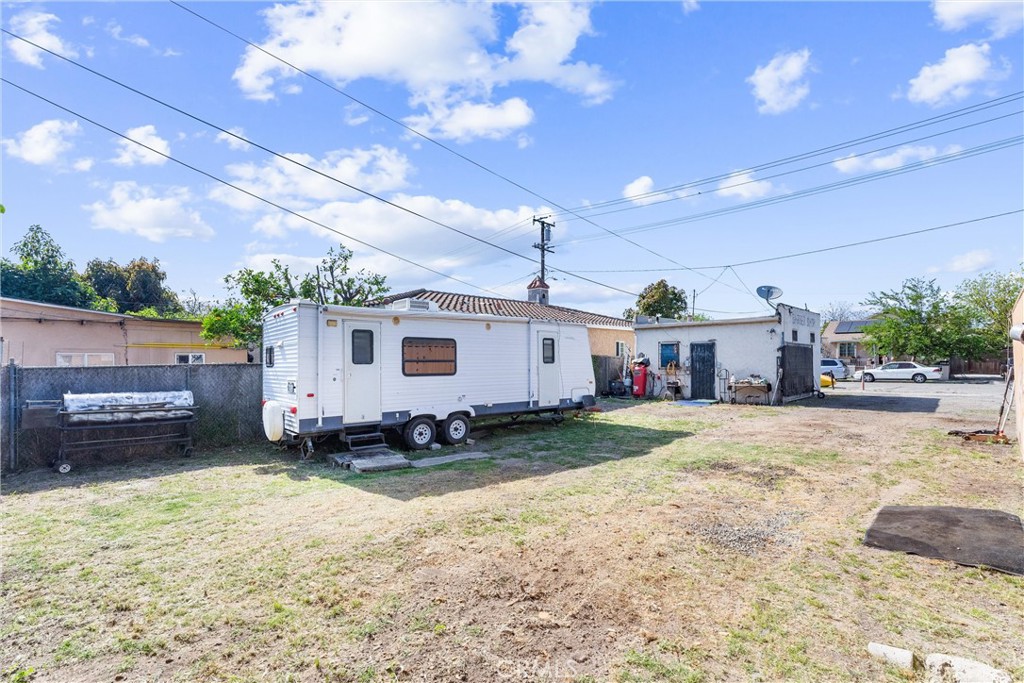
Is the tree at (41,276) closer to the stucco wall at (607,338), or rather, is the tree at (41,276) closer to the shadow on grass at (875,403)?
the stucco wall at (607,338)

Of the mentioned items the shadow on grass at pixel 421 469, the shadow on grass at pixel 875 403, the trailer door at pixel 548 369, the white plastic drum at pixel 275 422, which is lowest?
the shadow on grass at pixel 421 469

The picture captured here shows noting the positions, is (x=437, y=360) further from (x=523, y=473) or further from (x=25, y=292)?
(x=25, y=292)

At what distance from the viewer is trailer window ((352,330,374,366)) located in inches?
355

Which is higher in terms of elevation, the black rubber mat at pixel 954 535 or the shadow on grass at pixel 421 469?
the shadow on grass at pixel 421 469

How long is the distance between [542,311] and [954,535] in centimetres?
2209

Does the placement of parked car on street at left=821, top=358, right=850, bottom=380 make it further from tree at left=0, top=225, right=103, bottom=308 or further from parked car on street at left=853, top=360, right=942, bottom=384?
tree at left=0, top=225, right=103, bottom=308

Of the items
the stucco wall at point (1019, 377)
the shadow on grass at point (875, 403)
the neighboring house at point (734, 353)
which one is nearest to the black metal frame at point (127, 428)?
the stucco wall at point (1019, 377)

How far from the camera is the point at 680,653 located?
3127 millimetres

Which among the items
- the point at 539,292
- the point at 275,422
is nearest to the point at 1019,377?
the point at 275,422

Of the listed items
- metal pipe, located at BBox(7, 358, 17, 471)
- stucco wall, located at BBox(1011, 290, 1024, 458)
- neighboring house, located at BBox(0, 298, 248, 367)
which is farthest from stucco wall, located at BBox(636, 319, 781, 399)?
metal pipe, located at BBox(7, 358, 17, 471)

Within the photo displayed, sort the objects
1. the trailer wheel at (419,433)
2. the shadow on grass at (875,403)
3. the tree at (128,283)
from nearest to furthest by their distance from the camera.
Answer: the trailer wheel at (419,433), the shadow on grass at (875,403), the tree at (128,283)

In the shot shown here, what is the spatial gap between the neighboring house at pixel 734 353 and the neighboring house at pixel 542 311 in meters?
3.10

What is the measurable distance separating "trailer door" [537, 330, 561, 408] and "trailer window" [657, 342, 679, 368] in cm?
973

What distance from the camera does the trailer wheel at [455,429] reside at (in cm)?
1018
